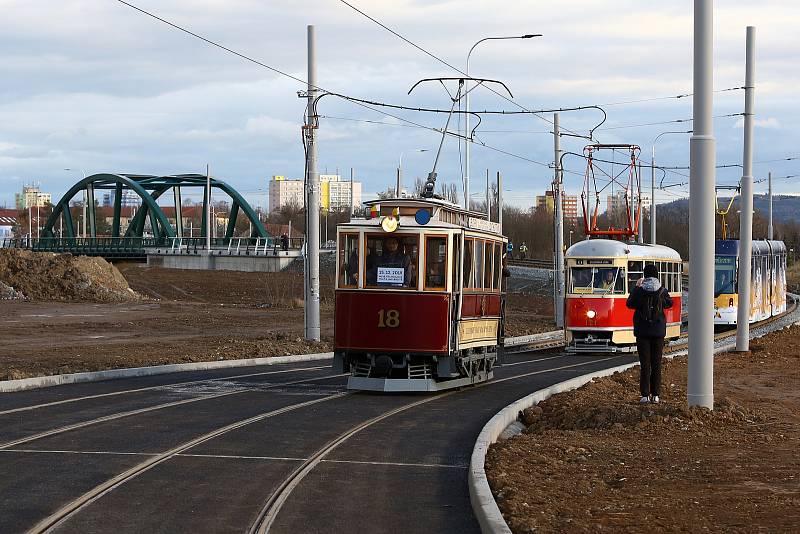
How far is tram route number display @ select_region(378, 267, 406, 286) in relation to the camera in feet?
65.4

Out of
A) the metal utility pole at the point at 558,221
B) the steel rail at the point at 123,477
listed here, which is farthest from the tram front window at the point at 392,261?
the metal utility pole at the point at 558,221

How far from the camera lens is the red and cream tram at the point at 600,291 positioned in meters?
32.4

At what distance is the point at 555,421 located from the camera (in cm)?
1565

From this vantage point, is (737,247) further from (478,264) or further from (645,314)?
(645,314)

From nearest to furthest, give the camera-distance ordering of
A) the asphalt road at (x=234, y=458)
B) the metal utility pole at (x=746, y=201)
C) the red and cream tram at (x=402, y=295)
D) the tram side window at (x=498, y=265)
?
the asphalt road at (x=234, y=458) → the red and cream tram at (x=402, y=295) → the tram side window at (x=498, y=265) → the metal utility pole at (x=746, y=201)

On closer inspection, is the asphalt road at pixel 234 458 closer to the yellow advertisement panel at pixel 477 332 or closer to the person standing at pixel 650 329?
the yellow advertisement panel at pixel 477 332

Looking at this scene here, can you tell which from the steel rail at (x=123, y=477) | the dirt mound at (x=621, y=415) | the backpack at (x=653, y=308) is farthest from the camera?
the backpack at (x=653, y=308)

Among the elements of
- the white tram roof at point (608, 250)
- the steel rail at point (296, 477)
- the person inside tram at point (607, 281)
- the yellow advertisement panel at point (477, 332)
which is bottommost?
the steel rail at point (296, 477)

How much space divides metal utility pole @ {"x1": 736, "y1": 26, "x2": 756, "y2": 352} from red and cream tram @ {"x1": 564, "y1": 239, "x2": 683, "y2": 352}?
117 inches

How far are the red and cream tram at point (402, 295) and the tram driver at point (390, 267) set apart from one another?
0.05 ft

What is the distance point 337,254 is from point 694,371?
695 centimetres

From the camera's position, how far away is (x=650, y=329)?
1664cm

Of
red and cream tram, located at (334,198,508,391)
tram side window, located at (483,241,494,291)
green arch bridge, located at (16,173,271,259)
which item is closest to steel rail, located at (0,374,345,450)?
red and cream tram, located at (334,198,508,391)

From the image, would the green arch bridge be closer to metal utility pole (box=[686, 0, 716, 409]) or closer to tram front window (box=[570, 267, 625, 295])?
tram front window (box=[570, 267, 625, 295])
